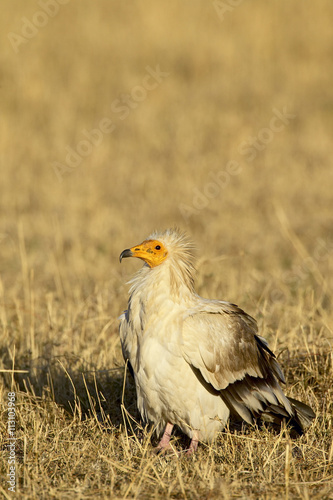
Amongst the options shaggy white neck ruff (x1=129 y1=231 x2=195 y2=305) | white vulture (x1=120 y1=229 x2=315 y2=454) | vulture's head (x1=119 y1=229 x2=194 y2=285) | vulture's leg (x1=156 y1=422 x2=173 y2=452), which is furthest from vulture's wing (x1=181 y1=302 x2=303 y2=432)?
vulture's leg (x1=156 y1=422 x2=173 y2=452)

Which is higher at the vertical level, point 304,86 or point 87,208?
point 304,86

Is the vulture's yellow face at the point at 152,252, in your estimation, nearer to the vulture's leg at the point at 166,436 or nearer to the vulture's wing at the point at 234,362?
the vulture's wing at the point at 234,362

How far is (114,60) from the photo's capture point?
15.7 metres

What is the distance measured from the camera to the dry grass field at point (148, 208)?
3.74 metres

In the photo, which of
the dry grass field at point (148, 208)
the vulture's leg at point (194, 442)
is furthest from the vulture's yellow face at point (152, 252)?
the vulture's leg at point (194, 442)

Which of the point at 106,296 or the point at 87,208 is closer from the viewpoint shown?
the point at 106,296

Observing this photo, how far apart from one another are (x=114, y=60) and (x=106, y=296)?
10.4m

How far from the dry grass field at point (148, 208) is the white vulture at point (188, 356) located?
0.63 feet

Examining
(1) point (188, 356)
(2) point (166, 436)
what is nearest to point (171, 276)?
(1) point (188, 356)

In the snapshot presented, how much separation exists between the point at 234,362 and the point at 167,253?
81 cm

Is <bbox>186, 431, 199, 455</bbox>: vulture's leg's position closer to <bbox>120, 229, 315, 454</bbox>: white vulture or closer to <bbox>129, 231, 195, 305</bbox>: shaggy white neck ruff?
<bbox>120, 229, 315, 454</bbox>: white vulture

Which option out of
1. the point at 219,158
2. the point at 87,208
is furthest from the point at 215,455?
the point at 219,158

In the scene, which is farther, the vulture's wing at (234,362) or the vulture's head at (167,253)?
the vulture's head at (167,253)

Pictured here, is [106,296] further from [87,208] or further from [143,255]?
[87,208]
